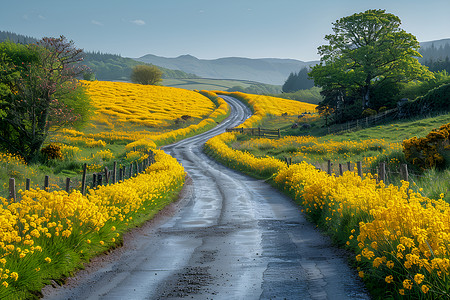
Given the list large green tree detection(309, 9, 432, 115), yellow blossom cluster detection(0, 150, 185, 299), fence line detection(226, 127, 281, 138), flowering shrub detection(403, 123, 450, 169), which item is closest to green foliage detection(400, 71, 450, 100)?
large green tree detection(309, 9, 432, 115)

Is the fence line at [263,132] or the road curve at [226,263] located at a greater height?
the road curve at [226,263]

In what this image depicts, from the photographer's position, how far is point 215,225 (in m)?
14.8

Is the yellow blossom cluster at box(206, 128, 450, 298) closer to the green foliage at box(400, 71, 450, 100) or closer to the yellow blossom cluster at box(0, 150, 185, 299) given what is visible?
the yellow blossom cluster at box(0, 150, 185, 299)

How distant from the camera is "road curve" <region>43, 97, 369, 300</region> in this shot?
759 centimetres

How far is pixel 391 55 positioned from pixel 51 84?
137 feet

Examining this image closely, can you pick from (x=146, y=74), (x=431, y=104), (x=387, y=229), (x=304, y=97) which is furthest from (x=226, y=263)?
(x=304, y=97)

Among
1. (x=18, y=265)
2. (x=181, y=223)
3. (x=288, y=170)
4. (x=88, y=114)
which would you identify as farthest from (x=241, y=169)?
(x=18, y=265)

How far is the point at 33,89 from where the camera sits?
108 ft

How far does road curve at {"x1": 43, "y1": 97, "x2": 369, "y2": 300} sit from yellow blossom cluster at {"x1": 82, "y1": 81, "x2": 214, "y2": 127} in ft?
182

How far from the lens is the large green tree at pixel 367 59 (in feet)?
178

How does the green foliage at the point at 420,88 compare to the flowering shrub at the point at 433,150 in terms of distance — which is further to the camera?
the green foliage at the point at 420,88

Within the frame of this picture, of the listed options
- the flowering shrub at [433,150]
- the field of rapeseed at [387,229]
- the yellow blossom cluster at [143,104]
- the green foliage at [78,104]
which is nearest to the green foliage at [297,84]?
the yellow blossom cluster at [143,104]

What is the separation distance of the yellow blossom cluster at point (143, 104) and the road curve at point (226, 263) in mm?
55619

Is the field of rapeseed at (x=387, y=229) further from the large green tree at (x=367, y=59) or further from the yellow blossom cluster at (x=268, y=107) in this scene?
the yellow blossom cluster at (x=268, y=107)
